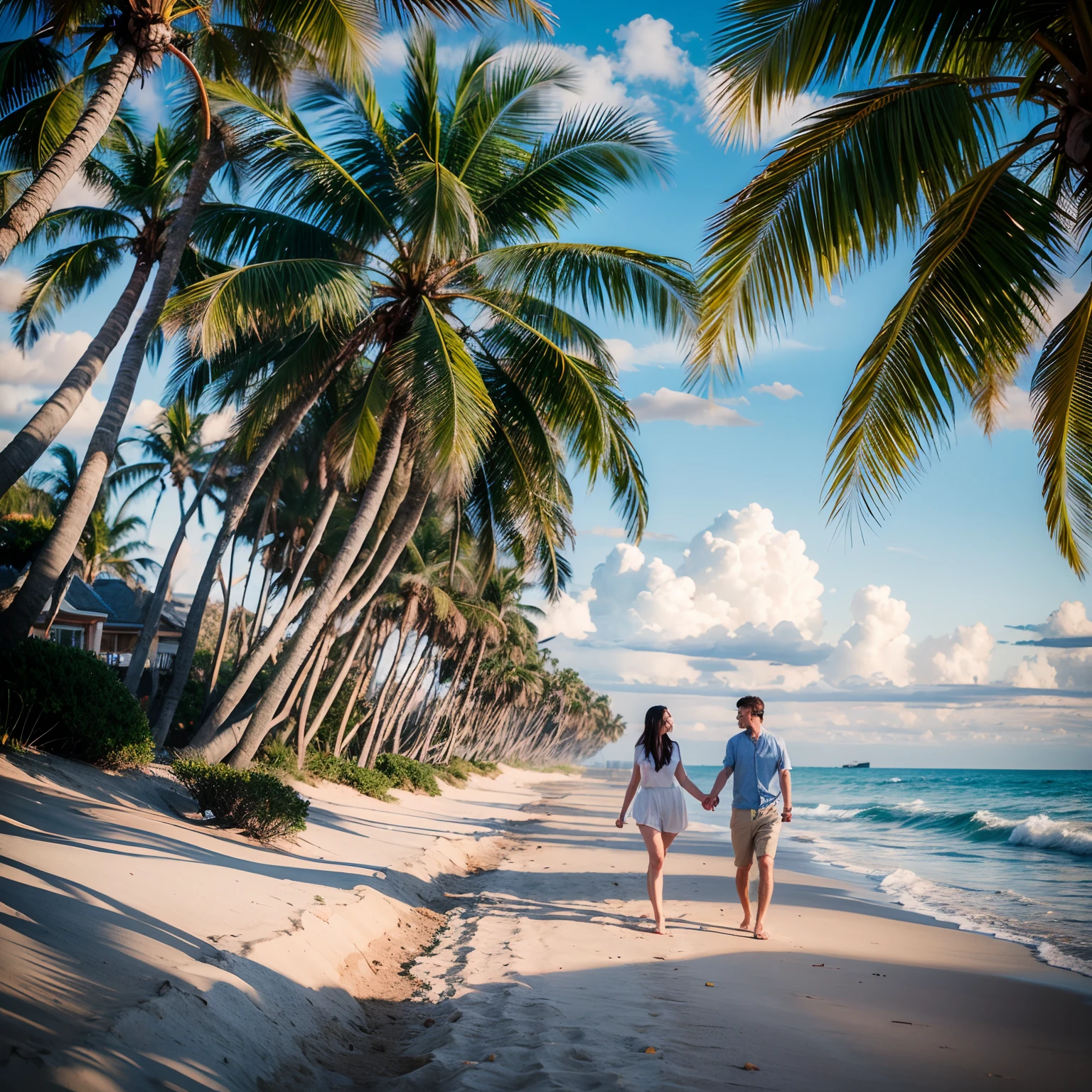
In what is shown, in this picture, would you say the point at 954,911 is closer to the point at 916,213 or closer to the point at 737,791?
the point at 737,791

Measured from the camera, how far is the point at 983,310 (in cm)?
457

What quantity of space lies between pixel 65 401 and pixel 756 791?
326 inches

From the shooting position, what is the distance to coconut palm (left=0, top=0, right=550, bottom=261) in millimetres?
7699

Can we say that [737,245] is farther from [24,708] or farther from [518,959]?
[24,708]

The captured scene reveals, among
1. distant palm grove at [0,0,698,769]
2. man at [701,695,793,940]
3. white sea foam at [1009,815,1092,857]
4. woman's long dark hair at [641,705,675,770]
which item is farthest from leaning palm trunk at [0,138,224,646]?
white sea foam at [1009,815,1092,857]

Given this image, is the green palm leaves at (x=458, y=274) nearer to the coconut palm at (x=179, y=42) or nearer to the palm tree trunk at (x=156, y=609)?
the coconut palm at (x=179, y=42)

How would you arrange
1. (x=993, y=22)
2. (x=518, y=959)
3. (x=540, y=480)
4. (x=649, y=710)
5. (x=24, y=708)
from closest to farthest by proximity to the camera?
(x=993, y=22)
(x=518, y=959)
(x=649, y=710)
(x=24, y=708)
(x=540, y=480)

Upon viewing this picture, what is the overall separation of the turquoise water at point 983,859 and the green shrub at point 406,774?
9255 mm

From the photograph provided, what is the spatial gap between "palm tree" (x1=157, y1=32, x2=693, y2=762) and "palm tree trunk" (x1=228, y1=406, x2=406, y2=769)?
0.03 meters

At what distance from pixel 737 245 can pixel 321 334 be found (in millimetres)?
8005

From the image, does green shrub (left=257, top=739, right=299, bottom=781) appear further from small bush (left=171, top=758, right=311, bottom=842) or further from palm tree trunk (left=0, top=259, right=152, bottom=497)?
palm tree trunk (left=0, top=259, right=152, bottom=497)

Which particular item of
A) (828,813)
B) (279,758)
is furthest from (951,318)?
(828,813)

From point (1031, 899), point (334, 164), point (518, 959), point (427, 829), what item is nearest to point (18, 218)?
point (334, 164)

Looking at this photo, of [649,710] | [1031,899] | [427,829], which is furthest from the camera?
[427,829]
